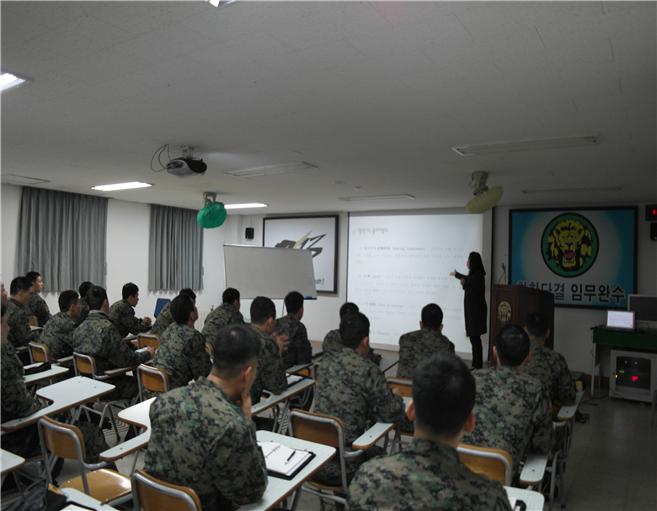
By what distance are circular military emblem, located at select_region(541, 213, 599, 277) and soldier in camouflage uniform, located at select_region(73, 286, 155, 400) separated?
618cm

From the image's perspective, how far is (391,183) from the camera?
5934 millimetres

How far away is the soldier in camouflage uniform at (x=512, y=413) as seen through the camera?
7.64 feet

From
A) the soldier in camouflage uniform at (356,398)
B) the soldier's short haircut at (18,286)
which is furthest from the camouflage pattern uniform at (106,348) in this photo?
the soldier in camouflage uniform at (356,398)

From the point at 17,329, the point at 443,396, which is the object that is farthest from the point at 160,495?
the point at 17,329

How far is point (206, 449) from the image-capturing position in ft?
5.65

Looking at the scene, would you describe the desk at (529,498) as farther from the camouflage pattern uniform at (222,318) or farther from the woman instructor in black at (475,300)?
the woman instructor in black at (475,300)

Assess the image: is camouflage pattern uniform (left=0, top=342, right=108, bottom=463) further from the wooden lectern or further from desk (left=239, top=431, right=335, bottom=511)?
the wooden lectern

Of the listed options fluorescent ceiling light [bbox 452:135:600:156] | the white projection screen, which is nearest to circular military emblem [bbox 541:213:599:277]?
the white projection screen

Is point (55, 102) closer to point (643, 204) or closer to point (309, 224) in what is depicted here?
point (309, 224)

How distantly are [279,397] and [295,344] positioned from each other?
59.0 inches

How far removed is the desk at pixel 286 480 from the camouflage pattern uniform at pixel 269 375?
1058 millimetres

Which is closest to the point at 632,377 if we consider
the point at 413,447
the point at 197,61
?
the point at 413,447

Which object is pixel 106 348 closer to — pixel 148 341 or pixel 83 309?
pixel 148 341

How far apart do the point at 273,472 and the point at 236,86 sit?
2109 mm
